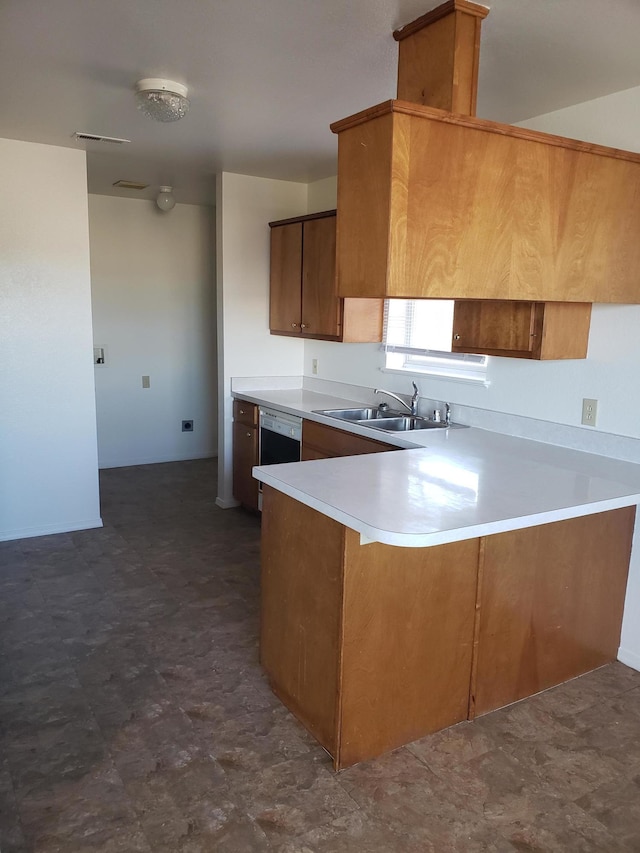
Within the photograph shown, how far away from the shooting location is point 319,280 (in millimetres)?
4344

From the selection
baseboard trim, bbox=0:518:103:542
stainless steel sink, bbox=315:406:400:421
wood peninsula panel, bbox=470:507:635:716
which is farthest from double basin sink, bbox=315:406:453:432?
baseboard trim, bbox=0:518:103:542

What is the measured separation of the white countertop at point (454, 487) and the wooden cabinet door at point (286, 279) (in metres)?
1.81

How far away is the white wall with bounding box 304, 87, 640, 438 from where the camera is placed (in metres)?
2.78

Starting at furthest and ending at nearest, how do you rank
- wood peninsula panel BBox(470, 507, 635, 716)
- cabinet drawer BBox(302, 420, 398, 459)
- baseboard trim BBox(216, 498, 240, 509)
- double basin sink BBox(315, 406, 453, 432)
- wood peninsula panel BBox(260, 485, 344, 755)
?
1. baseboard trim BBox(216, 498, 240, 509)
2. double basin sink BBox(315, 406, 453, 432)
3. cabinet drawer BBox(302, 420, 398, 459)
4. wood peninsula panel BBox(470, 507, 635, 716)
5. wood peninsula panel BBox(260, 485, 344, 755)

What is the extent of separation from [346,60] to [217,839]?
271cm

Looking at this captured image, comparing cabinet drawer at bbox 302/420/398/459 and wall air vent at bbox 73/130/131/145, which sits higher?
wall air vent at bbox 73/130/131/145

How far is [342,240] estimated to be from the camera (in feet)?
7.50

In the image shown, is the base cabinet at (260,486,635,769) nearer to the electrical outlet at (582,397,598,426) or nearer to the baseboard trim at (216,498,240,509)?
the electrical outlet at (582,397,598,426)

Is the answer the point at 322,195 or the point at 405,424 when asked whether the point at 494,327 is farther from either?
the point at 322,195

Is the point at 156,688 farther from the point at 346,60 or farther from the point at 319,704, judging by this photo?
the point at 346,60

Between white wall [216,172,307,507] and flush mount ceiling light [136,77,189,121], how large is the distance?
1.80 metres

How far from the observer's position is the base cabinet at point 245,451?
464 cm

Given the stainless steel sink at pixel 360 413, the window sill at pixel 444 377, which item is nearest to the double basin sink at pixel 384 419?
the stainless steel sink at pixel 360 413

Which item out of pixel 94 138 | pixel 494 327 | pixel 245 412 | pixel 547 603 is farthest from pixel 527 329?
pixel 94 138
